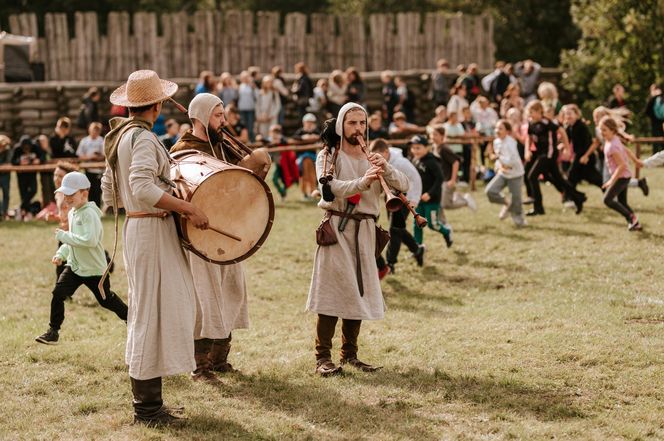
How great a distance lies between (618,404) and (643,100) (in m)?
19.7

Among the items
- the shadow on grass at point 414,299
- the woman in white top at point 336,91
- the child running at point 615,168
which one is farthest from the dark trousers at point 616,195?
the woman in white top at point 336,91

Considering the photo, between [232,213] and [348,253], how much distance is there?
1347 mm

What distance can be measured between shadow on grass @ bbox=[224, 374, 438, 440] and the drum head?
115 centimetres

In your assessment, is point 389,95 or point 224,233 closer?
point 224,233

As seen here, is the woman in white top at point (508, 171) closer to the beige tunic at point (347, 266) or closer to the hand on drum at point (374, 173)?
the beige tunic at point (347, 266)

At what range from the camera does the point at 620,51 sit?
26.0 m

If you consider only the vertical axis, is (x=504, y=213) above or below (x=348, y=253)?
below

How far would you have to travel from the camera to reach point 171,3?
3872 centimetres

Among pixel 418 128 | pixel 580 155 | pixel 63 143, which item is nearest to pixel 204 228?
pixel 580 155

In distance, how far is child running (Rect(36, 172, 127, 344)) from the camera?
30.7 ft

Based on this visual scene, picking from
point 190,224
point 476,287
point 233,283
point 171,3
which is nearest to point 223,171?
point 190,224

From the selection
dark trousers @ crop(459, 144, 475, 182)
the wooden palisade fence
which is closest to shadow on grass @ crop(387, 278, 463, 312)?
dark trousers @ crop(459, 144, 475, 182)

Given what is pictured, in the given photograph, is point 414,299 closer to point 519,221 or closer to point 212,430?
point 519,221

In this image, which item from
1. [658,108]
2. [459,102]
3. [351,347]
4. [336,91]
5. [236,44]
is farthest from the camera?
[236,44]
